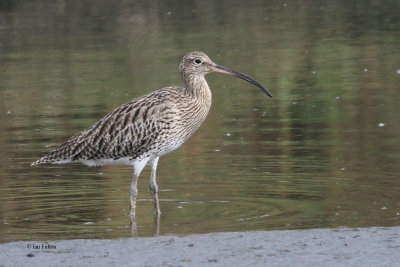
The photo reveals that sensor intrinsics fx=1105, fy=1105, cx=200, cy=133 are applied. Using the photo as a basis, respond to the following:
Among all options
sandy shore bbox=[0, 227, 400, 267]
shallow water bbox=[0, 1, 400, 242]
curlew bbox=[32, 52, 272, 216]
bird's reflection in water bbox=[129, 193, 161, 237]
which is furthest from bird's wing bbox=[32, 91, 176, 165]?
sandy shore bbox=[0, 227, 400, 267]

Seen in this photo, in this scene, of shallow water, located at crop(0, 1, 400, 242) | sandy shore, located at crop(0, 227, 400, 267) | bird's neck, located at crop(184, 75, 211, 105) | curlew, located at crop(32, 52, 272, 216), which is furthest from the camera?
bird's neck, located at crop(184, 75, 211, 105)

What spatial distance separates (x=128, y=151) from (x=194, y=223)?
1665 mm

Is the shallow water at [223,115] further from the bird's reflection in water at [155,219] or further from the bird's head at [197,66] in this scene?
the bird's head at [197,66]

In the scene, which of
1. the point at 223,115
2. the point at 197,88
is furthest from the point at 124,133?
the point at 223,115

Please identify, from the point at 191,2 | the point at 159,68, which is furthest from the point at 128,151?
the point at 191,2

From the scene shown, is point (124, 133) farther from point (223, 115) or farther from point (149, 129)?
point (223, 115)

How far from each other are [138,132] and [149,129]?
0.14 m

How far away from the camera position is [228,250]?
26.5 feet

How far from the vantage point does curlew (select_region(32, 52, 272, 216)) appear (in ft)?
35.6

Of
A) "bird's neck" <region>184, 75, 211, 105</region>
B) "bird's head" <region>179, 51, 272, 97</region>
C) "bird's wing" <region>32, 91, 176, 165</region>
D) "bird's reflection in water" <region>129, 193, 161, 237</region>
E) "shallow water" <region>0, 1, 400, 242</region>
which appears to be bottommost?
"bird's reflection in water" <region>129, 193, 161, 237</region>

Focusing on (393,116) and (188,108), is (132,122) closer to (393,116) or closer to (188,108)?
(188,108)

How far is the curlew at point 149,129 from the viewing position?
35.6 feet

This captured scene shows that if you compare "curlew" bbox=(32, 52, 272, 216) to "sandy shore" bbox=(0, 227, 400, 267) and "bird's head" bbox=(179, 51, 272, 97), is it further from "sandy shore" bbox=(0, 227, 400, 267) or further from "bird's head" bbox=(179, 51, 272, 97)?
"sandy shore" bbox=(0, 227, 400, 267)

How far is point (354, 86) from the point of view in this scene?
1820 cm
